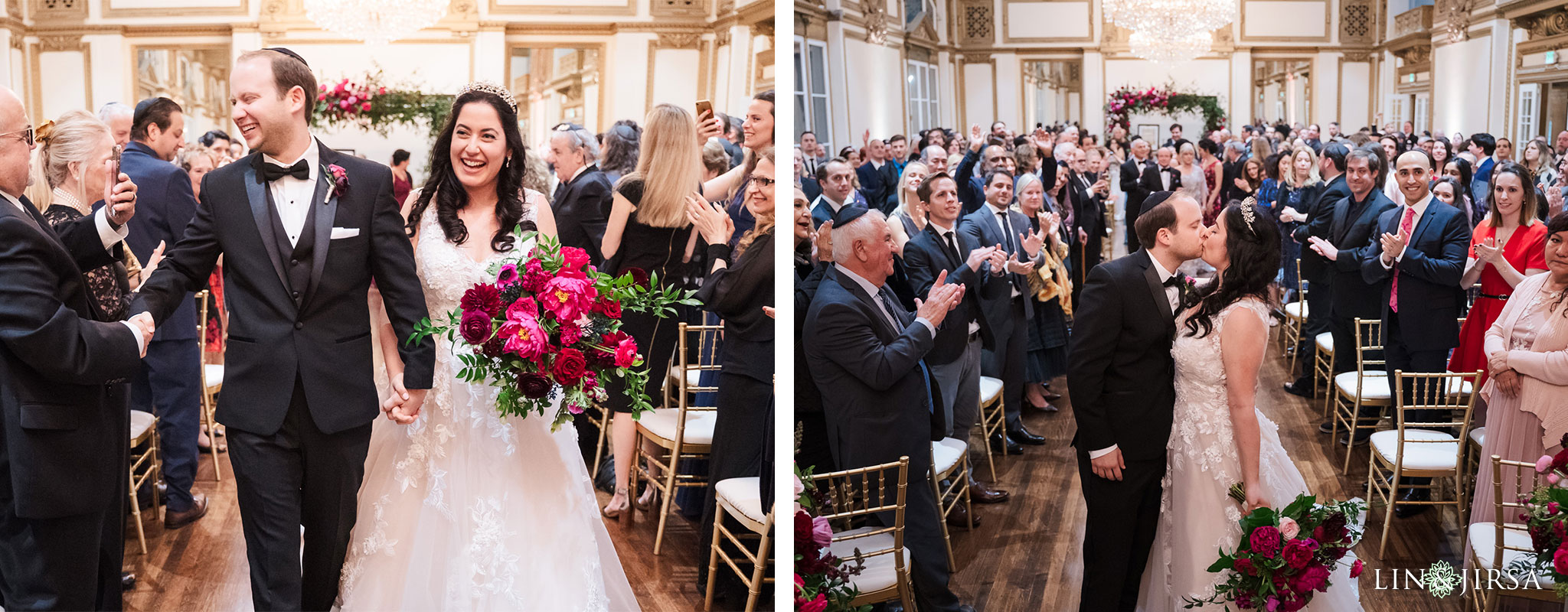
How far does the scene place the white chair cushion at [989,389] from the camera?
3773 millimetres

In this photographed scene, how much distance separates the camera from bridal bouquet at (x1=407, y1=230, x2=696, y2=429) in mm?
2348

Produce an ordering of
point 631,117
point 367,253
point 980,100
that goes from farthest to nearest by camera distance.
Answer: point 980,100 < point 631,117 < point 367,253

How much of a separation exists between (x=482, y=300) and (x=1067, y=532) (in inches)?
70.2

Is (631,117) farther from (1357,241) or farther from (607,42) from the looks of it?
(1357,241)

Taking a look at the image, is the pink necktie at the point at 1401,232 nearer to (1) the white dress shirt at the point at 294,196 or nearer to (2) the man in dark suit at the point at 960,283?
(2) the man in dark suit at the point at 960,283

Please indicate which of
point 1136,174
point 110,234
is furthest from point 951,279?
point 110,234

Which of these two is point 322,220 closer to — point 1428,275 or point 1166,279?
point 1166,279

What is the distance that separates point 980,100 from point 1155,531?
4.87 feet

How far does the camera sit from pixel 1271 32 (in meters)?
2.76

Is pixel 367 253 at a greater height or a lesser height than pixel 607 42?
lesser

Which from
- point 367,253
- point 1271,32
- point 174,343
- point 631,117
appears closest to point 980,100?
point 1271,32

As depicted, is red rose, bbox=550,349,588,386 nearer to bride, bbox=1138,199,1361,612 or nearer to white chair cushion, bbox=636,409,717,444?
white chair cushion, bbox=636,409,717,444

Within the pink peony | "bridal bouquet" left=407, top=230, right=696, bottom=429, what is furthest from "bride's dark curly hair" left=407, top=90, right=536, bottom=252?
the pink peony

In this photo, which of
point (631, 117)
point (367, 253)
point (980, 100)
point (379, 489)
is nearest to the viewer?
point (367, 253)
